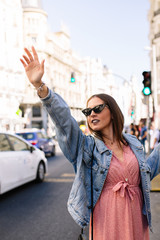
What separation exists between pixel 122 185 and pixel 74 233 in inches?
109

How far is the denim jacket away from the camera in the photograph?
6.86ft

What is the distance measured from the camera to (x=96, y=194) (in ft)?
7.18

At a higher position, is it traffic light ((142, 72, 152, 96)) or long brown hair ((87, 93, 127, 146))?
traffic light ((142, 72, 152, 96))

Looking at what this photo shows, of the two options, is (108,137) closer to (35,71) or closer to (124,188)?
(124,188)

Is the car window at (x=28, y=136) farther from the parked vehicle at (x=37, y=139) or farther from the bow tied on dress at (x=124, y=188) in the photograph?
the bow tied on dress at (x=124, y=188)

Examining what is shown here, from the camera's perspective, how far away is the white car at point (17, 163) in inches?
277

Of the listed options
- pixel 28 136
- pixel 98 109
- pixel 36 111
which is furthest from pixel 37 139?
pixel 36 111

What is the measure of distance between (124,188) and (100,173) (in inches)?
7.6

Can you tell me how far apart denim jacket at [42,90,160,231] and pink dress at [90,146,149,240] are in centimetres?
5

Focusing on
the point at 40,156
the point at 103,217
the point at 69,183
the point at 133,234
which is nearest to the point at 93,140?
the point at 103,217

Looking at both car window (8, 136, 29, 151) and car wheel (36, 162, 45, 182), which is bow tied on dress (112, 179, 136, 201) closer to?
car window (8, 136, 29, 151)

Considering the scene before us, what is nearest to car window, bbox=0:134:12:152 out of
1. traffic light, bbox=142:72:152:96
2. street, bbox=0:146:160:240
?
street, bbox=0:146:160:240

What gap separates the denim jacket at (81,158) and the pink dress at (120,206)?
0.05 meters

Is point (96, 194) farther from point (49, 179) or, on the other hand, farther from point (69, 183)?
point (49, 179)
